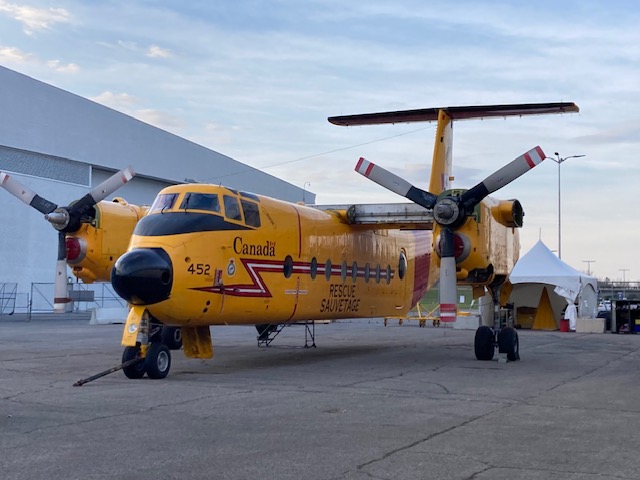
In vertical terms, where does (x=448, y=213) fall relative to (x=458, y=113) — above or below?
below

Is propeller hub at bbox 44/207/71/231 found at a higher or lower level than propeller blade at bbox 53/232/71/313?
higher

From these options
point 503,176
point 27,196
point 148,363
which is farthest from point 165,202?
point 503,176

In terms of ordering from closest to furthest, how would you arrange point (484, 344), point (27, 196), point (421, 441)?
point (421, 441), point (484, 344), point (27, 196)

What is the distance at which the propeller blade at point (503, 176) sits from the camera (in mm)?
Answer: 16391

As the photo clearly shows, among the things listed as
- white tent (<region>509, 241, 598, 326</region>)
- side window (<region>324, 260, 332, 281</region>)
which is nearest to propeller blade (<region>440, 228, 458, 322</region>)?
side window (<region>324, 260, 332, 281</region>)

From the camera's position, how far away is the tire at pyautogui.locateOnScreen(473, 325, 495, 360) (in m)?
17.9

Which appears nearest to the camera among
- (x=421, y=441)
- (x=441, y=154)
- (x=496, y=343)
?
(x=421, y=441)

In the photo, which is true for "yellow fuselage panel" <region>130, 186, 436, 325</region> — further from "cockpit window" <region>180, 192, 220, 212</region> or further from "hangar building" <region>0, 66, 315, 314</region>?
"hangar building" <region>0, 66, 315, 314</region>

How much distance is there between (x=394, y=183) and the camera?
17844mm

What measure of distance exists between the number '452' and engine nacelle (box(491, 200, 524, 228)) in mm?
7884

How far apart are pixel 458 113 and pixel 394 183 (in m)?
3.81

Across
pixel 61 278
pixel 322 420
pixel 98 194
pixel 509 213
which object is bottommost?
pixel 322 420

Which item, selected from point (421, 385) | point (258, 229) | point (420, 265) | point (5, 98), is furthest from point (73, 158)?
point (421, 385)

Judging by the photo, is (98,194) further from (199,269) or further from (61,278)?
(199,269)
